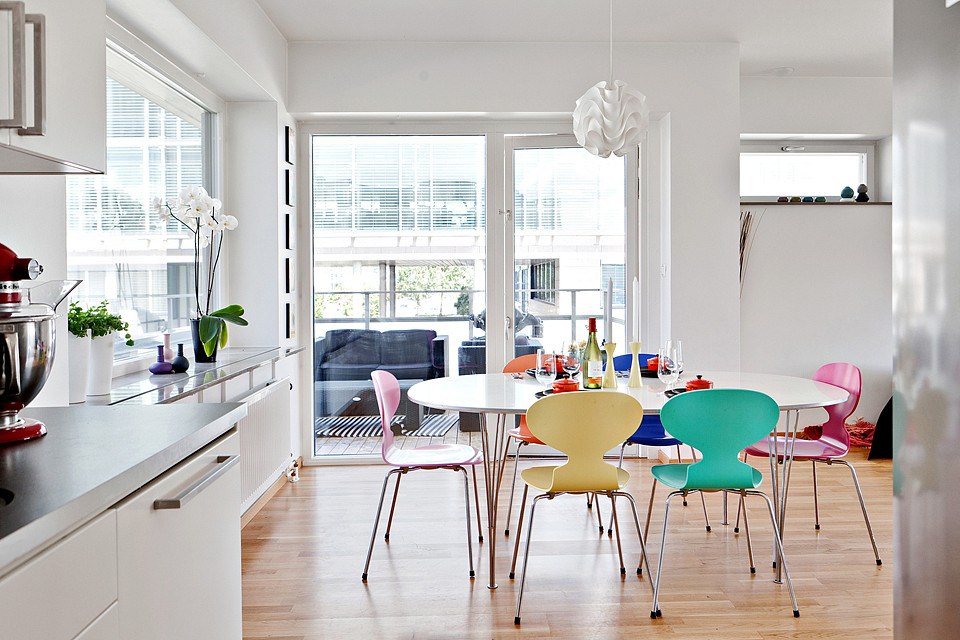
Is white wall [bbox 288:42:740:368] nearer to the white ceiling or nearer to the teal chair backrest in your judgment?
the white ceiling

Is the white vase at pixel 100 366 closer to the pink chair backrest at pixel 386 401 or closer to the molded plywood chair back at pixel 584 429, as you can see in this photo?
the pink chair backrest at pixel 386 401

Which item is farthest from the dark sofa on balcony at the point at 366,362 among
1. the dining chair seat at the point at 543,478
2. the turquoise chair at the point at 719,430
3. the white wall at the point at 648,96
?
the turquoise chair at the point at 719,430

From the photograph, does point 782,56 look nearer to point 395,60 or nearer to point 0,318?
point 395,60

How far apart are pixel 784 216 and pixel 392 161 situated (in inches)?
116

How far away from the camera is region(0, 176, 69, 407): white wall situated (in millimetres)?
1928

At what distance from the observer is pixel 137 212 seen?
3436mm

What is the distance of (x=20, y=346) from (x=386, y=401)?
1.89 meters

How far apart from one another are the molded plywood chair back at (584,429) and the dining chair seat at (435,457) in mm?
596

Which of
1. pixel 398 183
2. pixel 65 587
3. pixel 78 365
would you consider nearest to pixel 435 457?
pixel 78 365

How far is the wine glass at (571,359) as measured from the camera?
3.17 m

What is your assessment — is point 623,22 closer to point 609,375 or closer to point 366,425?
point 609,375

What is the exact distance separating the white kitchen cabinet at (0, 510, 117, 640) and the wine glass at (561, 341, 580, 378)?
7.11 ft

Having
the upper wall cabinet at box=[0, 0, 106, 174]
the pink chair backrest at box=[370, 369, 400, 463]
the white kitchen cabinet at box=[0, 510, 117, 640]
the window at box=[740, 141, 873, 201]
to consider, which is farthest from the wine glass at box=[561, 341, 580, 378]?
the window at box=[740, 141, 873, 201]

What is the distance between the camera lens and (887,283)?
5.69m
